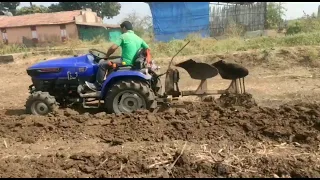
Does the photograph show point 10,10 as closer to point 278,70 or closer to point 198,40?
point 198,40

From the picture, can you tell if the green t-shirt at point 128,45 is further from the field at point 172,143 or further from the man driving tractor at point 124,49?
the field at point 172,143

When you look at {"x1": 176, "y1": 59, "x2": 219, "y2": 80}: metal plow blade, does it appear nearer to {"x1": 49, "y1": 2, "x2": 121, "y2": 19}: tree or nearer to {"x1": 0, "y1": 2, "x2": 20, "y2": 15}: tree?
{"x1": 49, "y1": 2, "x2": 121, "y2": 19}: tree

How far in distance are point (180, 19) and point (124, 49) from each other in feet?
55.3

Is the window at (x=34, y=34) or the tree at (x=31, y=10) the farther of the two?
the tree at (x=31, y=10)

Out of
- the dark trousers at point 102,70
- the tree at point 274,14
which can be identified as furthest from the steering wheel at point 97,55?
the tree at point 274,14

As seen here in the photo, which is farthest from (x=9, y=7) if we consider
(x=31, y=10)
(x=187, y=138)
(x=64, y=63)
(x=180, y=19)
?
(x=187, y=138)

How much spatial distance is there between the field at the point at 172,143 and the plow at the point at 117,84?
0.32 m

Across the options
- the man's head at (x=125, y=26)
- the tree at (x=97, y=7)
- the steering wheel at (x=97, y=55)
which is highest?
the tree at (x=97, y=7)

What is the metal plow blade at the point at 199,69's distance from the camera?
6.15 m

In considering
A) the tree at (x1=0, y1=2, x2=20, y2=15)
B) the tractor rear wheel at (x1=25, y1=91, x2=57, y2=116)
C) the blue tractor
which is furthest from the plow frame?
the tree at (x1=0, y1=2, x2=20, y2=15)

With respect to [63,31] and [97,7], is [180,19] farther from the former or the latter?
[97,7]

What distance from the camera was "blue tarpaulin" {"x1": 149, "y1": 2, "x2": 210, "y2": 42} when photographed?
73.4 ft

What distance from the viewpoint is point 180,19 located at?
22.5m

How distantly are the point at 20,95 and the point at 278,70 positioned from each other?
775cm
